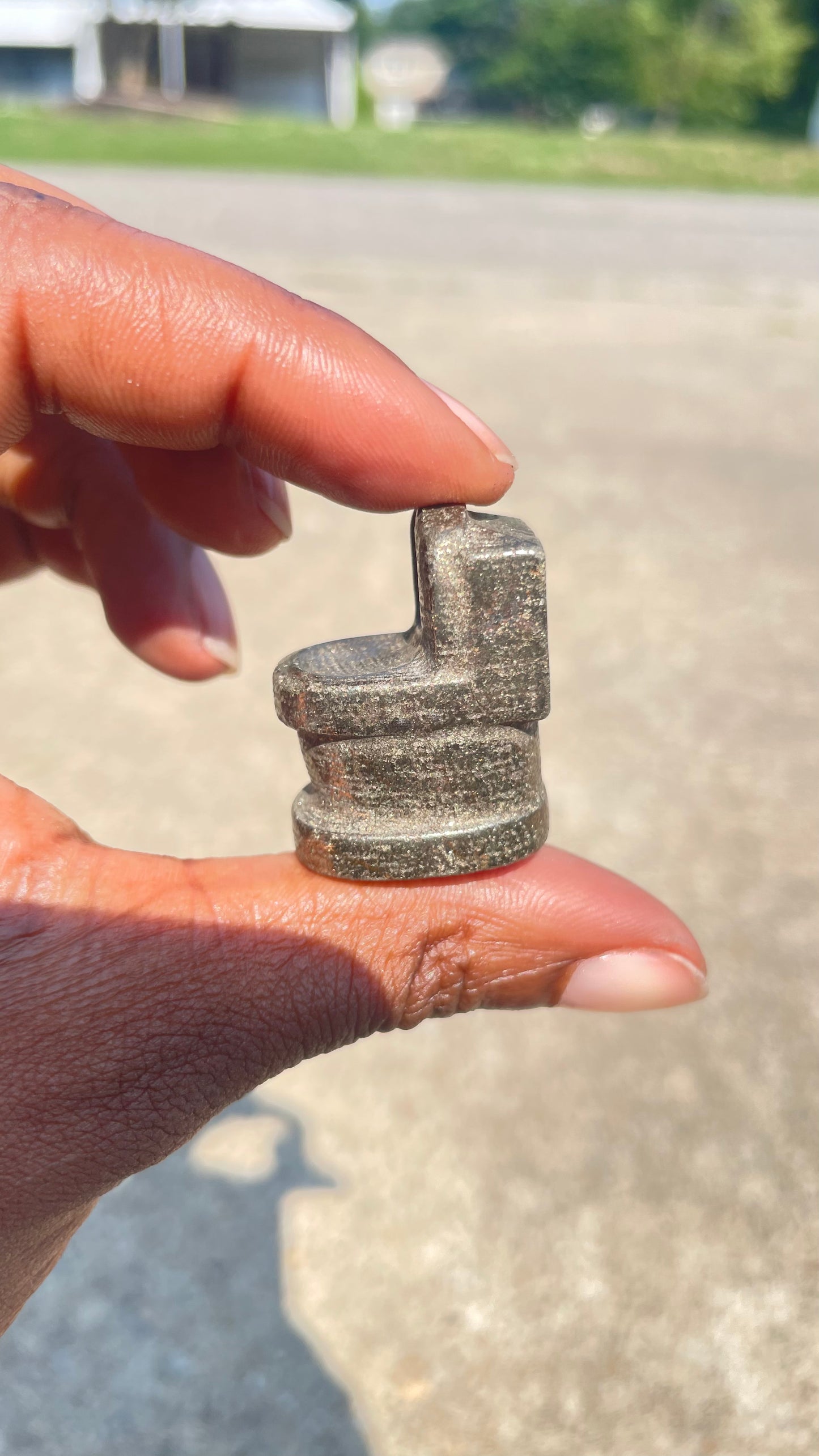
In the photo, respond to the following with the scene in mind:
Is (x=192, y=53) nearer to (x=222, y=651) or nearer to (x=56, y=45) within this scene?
(x=56, y=45)

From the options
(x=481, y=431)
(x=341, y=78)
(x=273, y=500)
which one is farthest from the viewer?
(x=341, y=78)

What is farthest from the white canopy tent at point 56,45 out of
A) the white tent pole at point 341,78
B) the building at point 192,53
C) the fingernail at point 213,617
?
the fingernail at point 213,617

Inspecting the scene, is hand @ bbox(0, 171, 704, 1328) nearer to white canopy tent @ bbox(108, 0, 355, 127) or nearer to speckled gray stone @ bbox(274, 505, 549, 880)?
speckled gray stone @ bbox(274, 505, 549, 880)

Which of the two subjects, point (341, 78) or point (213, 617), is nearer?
point (213, 617)

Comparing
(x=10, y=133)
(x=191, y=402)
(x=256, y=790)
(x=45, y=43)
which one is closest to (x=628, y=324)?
(x=256, y=790)

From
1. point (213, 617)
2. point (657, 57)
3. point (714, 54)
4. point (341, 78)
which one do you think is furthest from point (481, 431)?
point (657, 57)

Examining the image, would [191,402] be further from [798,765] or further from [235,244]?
[235,244]

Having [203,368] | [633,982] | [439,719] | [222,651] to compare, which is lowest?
[633,982]
